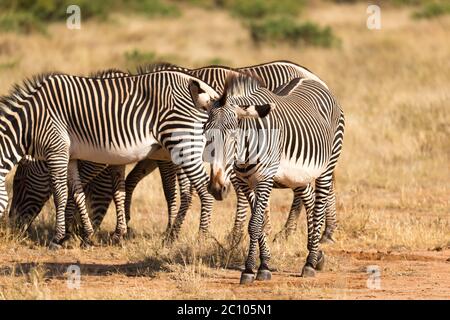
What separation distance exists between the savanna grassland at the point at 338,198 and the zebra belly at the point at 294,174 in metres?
0.80

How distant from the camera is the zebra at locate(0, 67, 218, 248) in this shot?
366 inches

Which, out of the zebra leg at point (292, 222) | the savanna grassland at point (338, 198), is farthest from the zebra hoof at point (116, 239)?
the zebra leg at point (292, 222)

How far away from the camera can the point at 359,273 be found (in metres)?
8.39

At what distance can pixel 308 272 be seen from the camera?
8.16 metres

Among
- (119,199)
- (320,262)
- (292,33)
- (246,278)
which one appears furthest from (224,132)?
(292,33)

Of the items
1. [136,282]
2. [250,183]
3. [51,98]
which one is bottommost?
[136,282]

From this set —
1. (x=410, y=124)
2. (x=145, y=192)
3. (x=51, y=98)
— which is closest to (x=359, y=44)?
(x=410, y=124)

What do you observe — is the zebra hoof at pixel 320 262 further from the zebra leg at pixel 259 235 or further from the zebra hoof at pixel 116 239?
the zebra hoof at pixel 116 239

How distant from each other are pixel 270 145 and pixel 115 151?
244 cm

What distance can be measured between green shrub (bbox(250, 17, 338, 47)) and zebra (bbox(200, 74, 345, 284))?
15.5 meters

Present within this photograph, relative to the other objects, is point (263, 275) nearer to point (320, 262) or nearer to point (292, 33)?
point (320, 262)

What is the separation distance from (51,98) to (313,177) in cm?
288

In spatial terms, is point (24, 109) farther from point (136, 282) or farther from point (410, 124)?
point (410, 124)

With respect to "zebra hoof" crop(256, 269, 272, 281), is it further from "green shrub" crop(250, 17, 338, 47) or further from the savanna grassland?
"green shrub" crop(250, 17, 338, 47)
